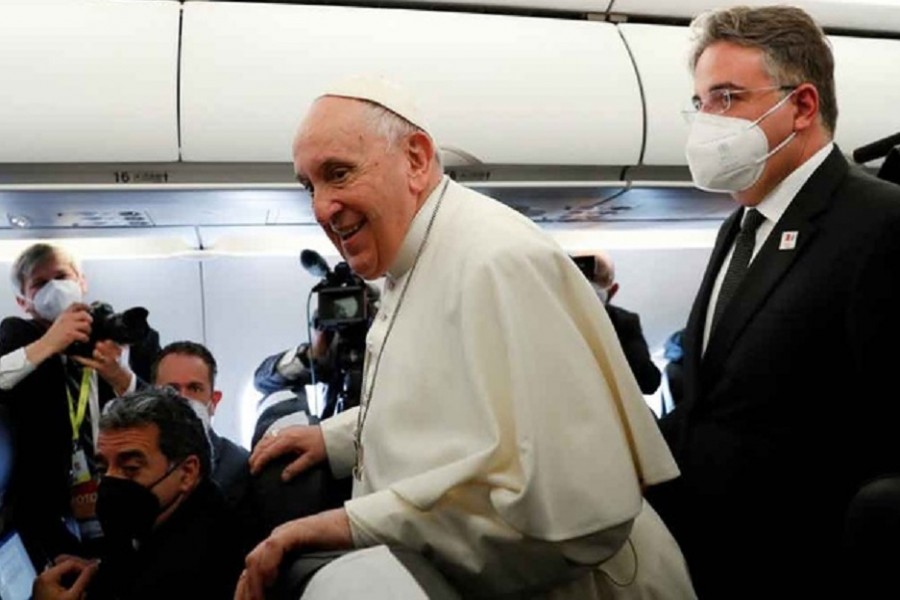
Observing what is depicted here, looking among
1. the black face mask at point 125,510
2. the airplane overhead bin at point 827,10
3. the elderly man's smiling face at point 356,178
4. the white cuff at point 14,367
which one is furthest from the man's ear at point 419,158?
the white cuff at point 14,367

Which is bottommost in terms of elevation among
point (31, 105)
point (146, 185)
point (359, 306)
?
point (359, 306)

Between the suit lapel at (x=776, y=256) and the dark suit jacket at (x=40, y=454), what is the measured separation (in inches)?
102

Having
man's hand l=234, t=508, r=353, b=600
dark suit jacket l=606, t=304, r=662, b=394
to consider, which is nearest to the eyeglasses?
man's hand l=234, t=508, r=353, b=600

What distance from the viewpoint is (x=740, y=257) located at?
2016mm

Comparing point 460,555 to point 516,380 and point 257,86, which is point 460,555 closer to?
point 516,380

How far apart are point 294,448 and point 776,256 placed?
3.62 feet

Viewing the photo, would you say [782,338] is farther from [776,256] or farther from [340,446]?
[340,446]

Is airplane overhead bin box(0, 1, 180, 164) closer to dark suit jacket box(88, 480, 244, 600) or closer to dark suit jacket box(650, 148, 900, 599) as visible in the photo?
dark suit jacket box(88, 480, 244, 600)

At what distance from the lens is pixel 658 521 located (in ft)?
5.44

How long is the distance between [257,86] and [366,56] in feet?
1.30

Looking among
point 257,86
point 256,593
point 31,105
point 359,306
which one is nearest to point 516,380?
point 256,593

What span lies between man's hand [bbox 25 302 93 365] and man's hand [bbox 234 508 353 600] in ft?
7.00

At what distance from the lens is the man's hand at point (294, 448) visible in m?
1.80

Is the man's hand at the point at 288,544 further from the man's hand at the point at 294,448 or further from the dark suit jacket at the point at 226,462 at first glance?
the dark suit jacket at the point at 226,462
